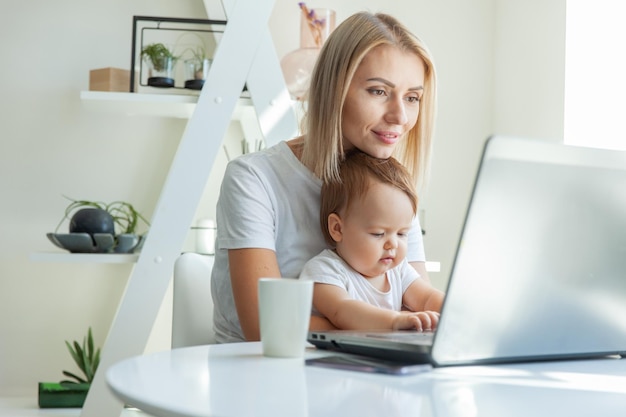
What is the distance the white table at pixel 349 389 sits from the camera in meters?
0.64

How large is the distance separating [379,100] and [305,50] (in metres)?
1.37

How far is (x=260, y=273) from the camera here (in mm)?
1402

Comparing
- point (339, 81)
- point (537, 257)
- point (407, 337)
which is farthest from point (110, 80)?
point (537, 257)

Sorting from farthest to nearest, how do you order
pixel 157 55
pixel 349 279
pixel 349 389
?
pixel 157 55 < pixel 349 279 < pixel 349 389

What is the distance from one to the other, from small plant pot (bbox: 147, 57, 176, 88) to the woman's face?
51.9 inches

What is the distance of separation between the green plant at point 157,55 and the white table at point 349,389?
1956mm

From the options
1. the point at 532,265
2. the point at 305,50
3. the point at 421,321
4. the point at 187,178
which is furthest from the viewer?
the point at 305,50

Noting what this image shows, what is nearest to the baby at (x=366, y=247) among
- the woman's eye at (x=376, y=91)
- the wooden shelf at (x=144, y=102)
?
the woman's eye at (x=376, y=91)

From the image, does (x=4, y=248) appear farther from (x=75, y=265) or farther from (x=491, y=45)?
(x=491, y=45)

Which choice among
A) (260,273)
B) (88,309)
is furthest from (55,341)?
(260,273)

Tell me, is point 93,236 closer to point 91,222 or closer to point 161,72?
point 91,222

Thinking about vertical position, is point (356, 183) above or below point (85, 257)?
above

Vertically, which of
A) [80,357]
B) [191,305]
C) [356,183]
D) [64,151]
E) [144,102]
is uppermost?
[144,102]

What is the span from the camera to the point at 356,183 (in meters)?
1.42
